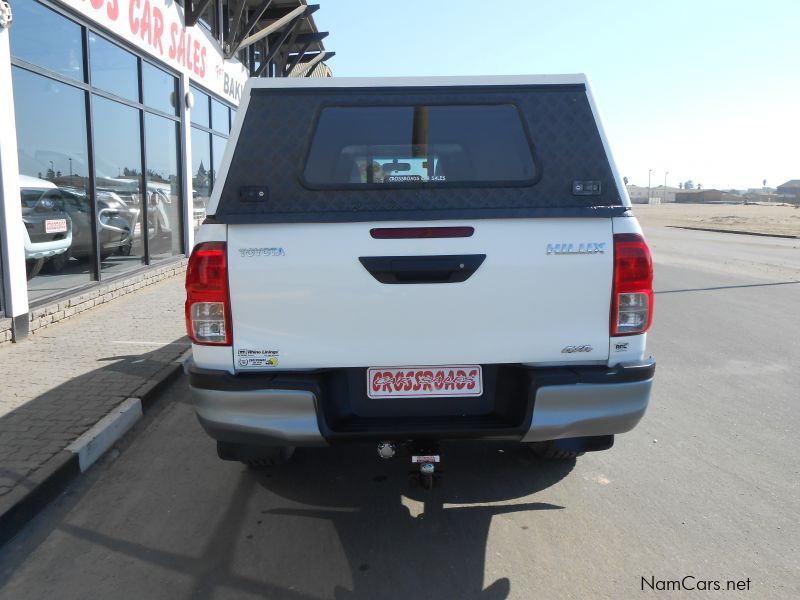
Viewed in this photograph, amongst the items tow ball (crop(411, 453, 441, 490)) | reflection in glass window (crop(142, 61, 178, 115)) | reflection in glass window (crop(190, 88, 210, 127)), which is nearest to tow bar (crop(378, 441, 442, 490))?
tow ball (crop(411, 453, 441, 490))

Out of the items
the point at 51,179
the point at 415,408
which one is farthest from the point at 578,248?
the point at 51,179

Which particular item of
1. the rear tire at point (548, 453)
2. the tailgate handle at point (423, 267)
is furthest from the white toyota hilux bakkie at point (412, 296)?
the rear tire at point (548, 453)

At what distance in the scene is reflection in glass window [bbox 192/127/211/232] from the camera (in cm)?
1343

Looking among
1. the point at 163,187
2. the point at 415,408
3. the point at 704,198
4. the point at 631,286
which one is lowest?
the point at 415,408

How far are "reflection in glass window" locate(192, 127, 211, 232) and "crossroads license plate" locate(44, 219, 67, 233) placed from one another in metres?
5.06

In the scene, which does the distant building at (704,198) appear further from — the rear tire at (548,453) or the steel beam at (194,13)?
the rear tire at (548,453)

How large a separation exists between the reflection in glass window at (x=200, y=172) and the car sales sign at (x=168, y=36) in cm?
109

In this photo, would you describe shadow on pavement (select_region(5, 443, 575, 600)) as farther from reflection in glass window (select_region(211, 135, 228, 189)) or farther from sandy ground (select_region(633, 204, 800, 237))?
sandy ground (select_region(633, 204, 800, 237))

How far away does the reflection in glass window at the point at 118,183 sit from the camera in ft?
29.8

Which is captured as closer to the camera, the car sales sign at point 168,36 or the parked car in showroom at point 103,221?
the parked car in showroom at point 103,221

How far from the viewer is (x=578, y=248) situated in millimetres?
2939

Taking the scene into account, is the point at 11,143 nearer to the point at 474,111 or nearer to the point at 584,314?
the point at 474,111

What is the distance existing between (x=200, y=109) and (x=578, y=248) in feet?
40.9

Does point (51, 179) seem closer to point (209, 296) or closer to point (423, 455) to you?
point (209, 296)
